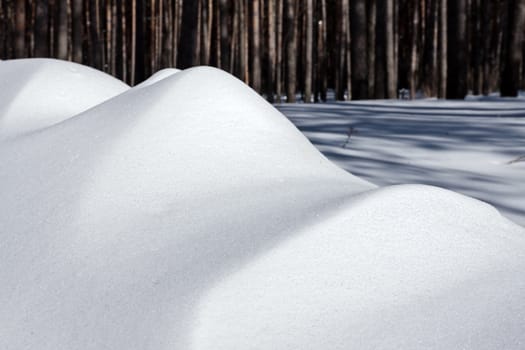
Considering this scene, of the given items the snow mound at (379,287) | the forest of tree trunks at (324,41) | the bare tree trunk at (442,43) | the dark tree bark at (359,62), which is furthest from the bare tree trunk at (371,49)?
the snow mound at (379,287)

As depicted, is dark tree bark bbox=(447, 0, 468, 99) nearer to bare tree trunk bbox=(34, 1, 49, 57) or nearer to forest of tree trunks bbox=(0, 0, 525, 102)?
forest of tree trunks bbox=(0, 0, 525, 102)

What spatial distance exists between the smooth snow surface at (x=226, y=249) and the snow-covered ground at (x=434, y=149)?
2.29 feet

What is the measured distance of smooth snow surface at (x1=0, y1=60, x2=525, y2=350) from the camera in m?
0.90

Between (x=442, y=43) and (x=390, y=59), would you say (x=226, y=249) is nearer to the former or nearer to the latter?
(x=390, y=59)

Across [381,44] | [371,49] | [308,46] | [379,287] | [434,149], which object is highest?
[308,46]

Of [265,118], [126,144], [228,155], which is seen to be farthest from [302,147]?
[126,144]

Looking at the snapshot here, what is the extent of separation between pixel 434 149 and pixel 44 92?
4.94 feet

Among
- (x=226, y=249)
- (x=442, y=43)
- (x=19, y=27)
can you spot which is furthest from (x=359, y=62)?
(x=226, y=249)

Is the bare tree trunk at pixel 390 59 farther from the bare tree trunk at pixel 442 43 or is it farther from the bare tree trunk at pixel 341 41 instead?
the bare tree trunk at pixel 341 41

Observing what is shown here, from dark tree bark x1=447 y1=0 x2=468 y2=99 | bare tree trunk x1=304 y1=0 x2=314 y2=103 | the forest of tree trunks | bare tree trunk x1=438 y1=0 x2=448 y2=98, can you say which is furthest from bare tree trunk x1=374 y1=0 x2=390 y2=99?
bare tree trunk x1=438 y1=0 x2=448 y2=98

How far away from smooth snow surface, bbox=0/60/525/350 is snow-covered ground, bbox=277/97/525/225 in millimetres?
699

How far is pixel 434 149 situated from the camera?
2684mm

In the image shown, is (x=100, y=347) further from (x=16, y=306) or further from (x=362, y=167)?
(x=362, y=167)

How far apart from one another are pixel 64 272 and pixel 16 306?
0.29 feet
